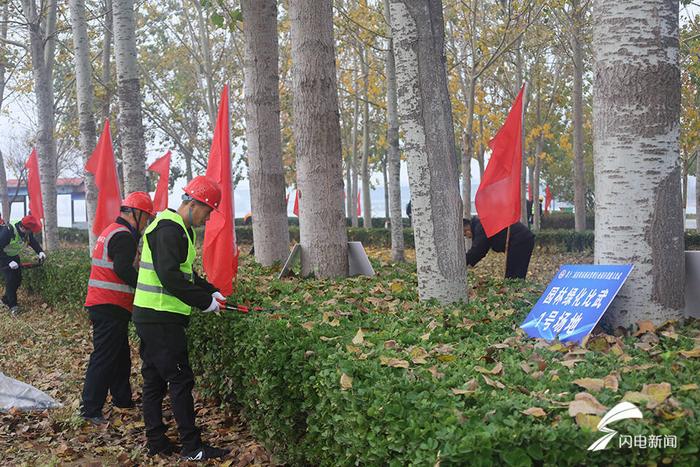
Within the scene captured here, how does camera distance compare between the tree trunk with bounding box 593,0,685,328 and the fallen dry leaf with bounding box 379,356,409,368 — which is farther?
the tree trunk with bounding box 593,0,685,328

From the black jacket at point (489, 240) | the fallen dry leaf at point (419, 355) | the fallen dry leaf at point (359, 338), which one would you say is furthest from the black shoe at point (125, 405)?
the black jacket at point (489, 240)

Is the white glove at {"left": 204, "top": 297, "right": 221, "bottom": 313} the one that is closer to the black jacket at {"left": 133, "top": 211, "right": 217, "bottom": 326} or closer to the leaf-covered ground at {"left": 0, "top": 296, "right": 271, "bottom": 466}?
the black jacket at {"left": 133, "top": 211, "right": 217, "bottom": 326}

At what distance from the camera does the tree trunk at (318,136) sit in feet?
23.7

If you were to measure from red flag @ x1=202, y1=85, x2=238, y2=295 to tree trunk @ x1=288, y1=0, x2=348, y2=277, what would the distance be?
0.77 meters

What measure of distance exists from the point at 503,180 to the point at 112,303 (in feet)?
11.5

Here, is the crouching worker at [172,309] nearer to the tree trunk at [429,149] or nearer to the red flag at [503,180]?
the tree trunk at [429,149]

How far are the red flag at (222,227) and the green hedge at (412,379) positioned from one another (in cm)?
33

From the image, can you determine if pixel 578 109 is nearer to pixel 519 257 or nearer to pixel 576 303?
pixel 519 257

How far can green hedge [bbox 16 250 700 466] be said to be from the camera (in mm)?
2564

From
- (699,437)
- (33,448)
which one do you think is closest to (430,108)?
(699,437)

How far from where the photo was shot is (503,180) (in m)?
6.61

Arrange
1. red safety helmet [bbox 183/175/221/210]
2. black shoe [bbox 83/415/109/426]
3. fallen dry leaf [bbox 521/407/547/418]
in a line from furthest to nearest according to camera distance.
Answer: black shoe [bbox 83/415/109/426] → red safety helmet [bbox 183/175/221/210] → fallen dry leaf [bbox 521/407/547/418]

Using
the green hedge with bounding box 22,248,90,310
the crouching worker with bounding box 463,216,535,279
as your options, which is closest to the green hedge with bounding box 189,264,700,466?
the crouching worker with bounding box 463,216,535,279

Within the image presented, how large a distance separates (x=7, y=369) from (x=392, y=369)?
20.7ft
